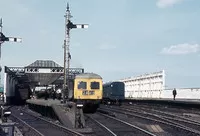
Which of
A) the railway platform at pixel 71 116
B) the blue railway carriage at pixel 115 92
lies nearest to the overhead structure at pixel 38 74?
the blue railway carriage at pixel 115 92

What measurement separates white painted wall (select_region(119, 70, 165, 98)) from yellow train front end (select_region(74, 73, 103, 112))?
986 inches

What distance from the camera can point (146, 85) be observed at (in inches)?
2542

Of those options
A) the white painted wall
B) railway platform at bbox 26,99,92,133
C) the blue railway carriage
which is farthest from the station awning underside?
railway platform at bbox 26,99,92,133

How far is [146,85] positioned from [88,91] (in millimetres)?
33430

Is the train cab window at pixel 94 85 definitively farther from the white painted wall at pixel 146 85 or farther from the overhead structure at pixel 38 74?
the overhead structure at pixel 38 74

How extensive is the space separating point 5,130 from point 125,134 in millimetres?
5555

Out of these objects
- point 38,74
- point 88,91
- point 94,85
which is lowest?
point 88,91

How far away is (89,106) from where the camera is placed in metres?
31.6

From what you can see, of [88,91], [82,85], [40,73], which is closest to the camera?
[88,91]

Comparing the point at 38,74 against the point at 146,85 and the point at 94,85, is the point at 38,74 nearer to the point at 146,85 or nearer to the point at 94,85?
the point at 146,85

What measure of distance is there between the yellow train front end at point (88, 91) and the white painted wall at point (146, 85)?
25.0m

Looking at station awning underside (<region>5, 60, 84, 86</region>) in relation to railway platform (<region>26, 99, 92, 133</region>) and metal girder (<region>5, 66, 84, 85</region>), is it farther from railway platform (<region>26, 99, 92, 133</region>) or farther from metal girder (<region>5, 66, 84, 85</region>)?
railway platform (<region>26, 99, 92, 133</region>)

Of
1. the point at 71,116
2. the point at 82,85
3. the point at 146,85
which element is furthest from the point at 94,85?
the point at 146,85

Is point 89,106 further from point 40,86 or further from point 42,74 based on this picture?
point 42,74
